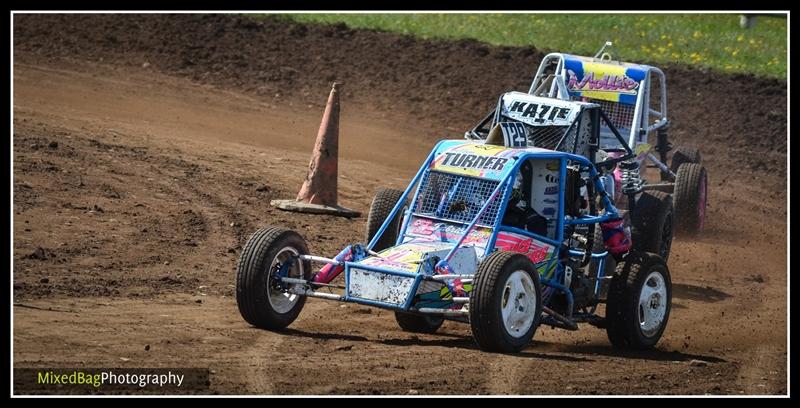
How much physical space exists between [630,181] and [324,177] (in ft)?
11.2

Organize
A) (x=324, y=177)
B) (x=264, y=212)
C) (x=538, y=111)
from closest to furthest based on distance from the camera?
(x=538, y=111) < (x=264, y=212) < (x=324, y=177)

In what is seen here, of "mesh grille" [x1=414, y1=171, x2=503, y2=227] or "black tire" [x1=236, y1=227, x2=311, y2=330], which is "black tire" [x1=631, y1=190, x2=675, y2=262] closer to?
"mesh grille" [x1=414, y1=171, x2=503, y2=227]

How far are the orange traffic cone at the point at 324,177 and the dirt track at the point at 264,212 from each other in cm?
19

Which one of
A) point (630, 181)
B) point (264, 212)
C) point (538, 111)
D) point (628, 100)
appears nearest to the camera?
point (538, 111)

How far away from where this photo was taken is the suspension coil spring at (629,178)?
42.4 feet

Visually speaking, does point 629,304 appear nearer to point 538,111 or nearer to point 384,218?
point 384,218

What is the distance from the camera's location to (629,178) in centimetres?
1298

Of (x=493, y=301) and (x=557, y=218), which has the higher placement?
(x=557, y=218)

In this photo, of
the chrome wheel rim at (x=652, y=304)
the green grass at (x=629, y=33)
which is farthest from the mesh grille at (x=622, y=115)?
the green grass at (x=629, y=33)

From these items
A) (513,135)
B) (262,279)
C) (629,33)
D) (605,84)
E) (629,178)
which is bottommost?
(262,279)

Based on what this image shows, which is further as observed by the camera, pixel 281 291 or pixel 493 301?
pixel 281 291

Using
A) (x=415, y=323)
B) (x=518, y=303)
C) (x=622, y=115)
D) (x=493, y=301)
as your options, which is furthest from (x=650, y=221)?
(x=493, y=301)

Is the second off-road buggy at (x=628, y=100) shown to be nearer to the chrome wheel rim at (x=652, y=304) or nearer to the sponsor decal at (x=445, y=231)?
the chrome wheel rim at (x=652, y=304)
